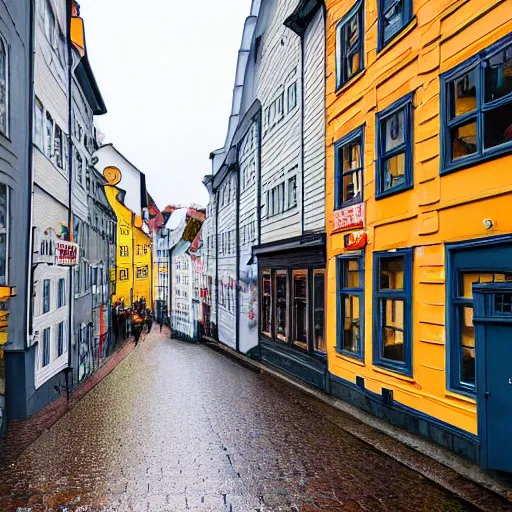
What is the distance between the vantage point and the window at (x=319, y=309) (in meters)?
12.8

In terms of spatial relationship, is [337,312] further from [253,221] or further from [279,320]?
[253,221]

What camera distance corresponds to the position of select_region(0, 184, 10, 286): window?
9289mm

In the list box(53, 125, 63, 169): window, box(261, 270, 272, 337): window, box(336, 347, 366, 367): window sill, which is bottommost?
box(336, 347, 366, 367): window sill

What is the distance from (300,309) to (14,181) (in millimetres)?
7150

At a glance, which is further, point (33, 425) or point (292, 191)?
point (292, 191)

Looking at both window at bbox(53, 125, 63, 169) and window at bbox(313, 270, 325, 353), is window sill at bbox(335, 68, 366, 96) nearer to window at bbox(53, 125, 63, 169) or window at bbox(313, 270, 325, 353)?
window at bbox(313, 270, 325, 353)

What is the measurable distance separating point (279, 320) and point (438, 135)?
886cm

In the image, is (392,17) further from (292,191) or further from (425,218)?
(292,191)

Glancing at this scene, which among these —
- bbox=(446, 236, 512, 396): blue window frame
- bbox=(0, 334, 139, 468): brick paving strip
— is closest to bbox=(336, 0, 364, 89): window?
bbox=(446, 236, 512, 396): blue window frame

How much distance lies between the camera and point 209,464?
25.0 feet

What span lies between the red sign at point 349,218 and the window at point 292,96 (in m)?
4.67

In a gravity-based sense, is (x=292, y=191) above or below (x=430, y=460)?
above

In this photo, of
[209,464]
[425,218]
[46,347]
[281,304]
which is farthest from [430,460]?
[281,304]

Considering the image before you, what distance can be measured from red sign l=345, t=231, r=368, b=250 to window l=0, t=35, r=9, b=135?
19.3ft
